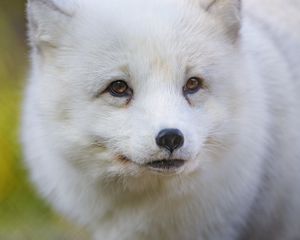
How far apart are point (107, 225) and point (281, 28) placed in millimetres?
1394

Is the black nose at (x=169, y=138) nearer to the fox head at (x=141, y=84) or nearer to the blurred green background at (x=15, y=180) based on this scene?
the fox head at (x=141, y=84)

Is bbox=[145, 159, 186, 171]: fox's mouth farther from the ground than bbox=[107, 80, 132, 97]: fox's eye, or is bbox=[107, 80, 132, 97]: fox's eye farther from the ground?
bbox=[107, 80, 132, 97]: fox's eye

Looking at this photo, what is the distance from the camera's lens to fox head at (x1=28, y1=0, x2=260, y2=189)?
11.5 feet

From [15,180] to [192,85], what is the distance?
2.24 m

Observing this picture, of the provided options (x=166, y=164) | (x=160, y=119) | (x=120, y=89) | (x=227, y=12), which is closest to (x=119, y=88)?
(x=120, y=89)

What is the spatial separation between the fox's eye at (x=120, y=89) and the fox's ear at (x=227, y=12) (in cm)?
53

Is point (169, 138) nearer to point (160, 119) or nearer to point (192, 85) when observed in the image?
point (160, 119)

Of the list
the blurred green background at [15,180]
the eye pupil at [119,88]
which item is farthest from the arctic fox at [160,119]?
the blurred green background at [15,180]

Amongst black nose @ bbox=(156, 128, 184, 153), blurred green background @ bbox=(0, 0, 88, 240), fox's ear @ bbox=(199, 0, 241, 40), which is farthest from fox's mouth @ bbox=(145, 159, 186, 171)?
blurred green background @ bbox=(0, 0, 88, 240)

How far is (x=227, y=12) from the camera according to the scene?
3.82 metres

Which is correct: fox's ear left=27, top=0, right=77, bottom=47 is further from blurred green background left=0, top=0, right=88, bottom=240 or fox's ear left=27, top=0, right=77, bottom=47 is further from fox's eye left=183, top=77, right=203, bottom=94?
blurred green background left=0, top=0, right=88, bottom=240

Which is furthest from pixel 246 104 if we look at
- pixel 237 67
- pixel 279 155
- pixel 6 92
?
pixel 6 92

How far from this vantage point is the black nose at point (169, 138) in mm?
3371

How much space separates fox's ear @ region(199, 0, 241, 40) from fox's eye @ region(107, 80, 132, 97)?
0.53 meters
